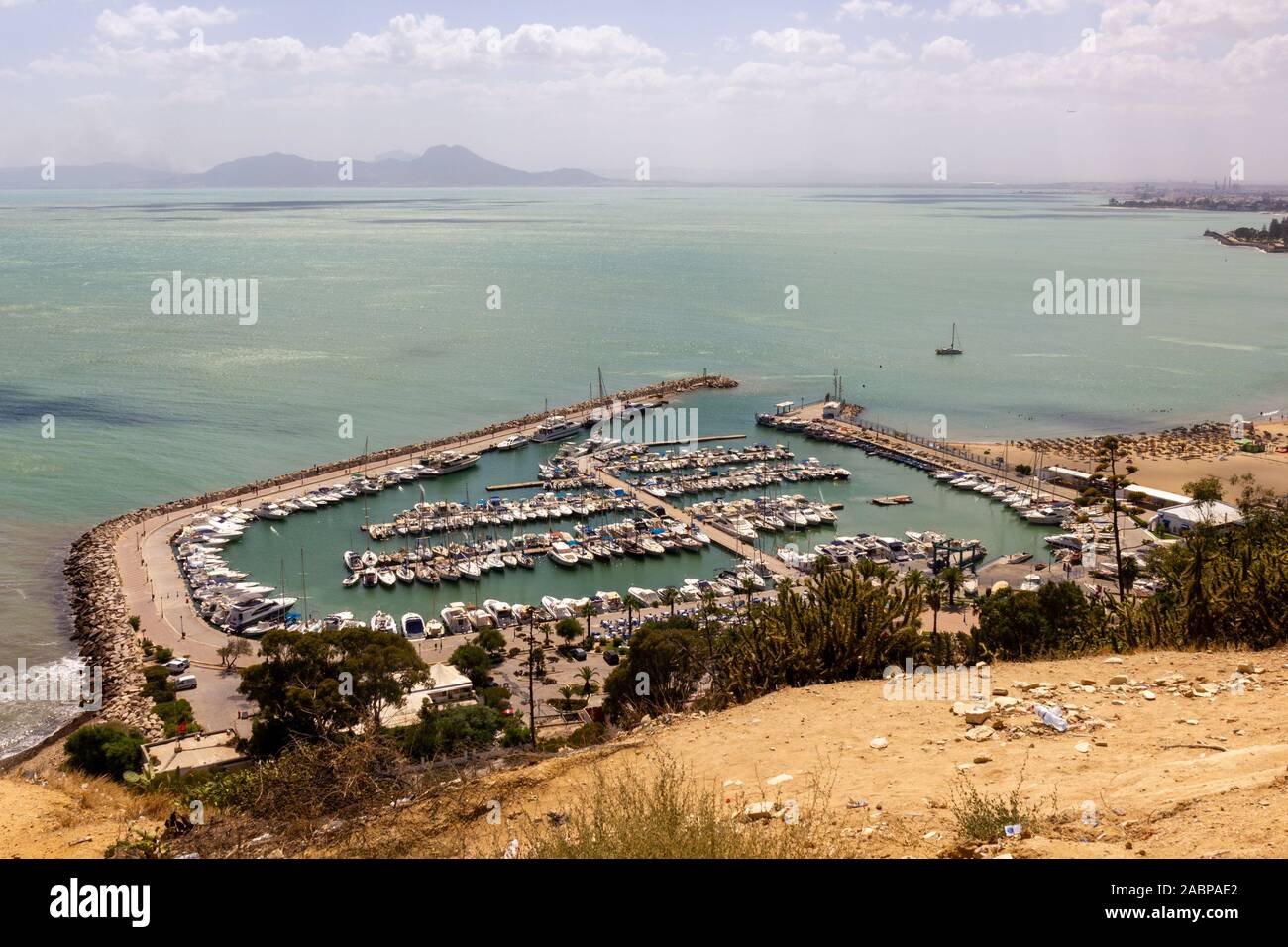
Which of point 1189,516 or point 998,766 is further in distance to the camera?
point 1189,516

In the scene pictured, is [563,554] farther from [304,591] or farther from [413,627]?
[304,591]

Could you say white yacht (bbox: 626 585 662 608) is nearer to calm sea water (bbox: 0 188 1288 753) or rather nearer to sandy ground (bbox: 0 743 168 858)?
calm sea water (bbox: 0 188 1288 753)

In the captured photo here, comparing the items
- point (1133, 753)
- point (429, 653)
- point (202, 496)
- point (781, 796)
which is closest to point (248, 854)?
point (781, 796)

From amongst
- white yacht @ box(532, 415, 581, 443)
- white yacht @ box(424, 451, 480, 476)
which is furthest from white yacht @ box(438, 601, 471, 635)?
white yacht @ box(532, 415, 581, 443)

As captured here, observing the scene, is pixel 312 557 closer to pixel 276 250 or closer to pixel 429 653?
pixel 429 653

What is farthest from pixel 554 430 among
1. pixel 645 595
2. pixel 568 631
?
pixel 568 631
